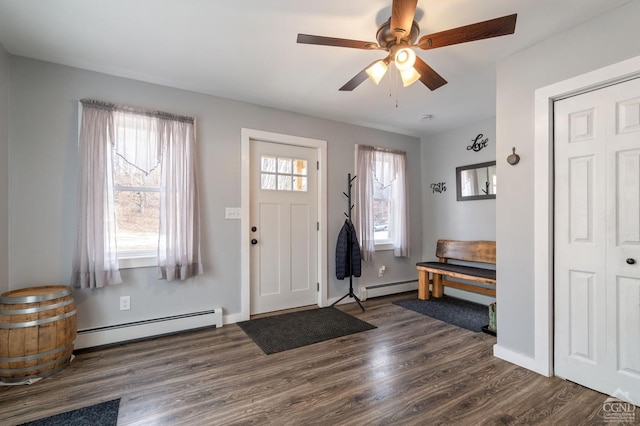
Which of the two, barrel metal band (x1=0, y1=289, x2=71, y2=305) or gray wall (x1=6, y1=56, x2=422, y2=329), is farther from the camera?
gray wall (x1=6, y1=56, x2=422, y2=329)

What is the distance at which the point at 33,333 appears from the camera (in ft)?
6.89

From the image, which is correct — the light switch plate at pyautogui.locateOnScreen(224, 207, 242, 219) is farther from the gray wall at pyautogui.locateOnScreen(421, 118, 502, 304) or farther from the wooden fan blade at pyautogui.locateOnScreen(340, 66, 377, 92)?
the gray wall at pyautogui.locateOnScreen(421, 118, 502, 304)

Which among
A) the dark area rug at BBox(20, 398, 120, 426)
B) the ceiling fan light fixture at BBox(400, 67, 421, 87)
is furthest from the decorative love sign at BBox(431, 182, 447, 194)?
the dark area rug at BBox(20, 398, 120, 426)

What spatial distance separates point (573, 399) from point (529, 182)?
1.49 metres

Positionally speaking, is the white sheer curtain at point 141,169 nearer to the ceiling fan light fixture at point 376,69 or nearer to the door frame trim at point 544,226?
the ceiling fan light fixture at point 376,69

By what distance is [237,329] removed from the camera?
3.13 m

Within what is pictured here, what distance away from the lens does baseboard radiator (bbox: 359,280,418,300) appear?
419 centimetres

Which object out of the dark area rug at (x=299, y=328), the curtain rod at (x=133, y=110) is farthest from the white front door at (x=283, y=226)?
the curtain rod at (x=133, y=110)

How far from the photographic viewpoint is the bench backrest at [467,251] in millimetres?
3834

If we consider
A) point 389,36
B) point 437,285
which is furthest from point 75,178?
point 437,285

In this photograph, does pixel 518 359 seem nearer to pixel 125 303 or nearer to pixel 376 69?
pixel 376 69

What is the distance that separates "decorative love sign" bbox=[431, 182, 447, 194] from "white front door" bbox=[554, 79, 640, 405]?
2.40m

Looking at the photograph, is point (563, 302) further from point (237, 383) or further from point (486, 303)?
point (237, 383)

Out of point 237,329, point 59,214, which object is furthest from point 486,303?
point 59,214
